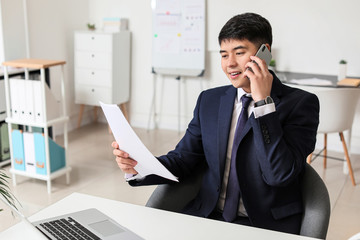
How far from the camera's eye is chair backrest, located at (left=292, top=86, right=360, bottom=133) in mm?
3797

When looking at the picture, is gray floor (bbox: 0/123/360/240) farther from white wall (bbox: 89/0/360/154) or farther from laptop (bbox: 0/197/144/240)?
laptop (bbox: 0/197/144/240)

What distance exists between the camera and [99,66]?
17.8ft

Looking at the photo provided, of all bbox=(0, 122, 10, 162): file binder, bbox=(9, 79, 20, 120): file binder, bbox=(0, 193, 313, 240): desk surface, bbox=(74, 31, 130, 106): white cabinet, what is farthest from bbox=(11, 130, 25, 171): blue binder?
bbox=(0, 193, 313, 240): desk surface

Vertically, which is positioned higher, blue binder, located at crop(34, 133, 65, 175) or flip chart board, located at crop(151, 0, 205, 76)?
flip chart board, located at crop(151, 0, 205, 76)

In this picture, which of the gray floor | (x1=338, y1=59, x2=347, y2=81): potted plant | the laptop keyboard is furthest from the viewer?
(x1=338, y1=59, x2=347, y2=81): potted plant

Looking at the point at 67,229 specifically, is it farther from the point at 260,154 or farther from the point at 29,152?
the point at 29,152

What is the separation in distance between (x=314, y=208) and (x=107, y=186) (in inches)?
99.6

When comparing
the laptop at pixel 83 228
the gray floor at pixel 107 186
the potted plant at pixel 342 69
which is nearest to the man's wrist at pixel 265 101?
the laptop at pixel 83 228

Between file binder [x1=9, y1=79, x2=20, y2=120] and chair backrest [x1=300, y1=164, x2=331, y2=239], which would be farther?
file binder [x1=9, y1=79, x2=20, y2=120]

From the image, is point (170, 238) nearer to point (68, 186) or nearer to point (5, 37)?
point (68, 186)

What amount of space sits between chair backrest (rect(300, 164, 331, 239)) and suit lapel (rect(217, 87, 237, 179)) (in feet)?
1.06

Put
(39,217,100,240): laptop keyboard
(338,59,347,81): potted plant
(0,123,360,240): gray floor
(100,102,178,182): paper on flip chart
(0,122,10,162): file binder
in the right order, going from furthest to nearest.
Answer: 1. (338,59,347,81): potted plant
2. (0,122,10,162): file binder
3. (0,123,360,240): gray floor
4. (100,102,178,182): paper on flip chart
5. (39,217,100,240): laptop keyboard

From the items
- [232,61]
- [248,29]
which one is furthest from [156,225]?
[248,29]

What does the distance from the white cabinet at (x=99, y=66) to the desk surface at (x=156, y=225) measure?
3851 millimetres
